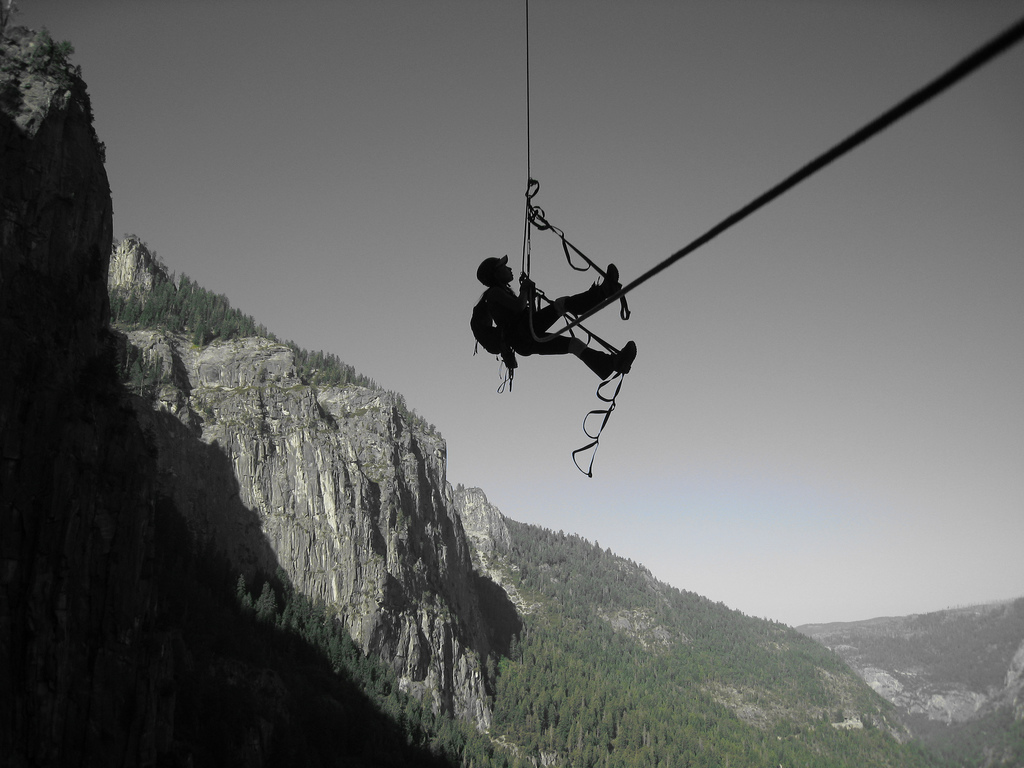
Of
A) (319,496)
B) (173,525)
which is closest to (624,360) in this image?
(173,525)

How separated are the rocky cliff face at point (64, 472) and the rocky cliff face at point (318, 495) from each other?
5495 centimetres

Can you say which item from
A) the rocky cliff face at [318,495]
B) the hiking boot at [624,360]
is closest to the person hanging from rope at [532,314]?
the hiking boot at [624,360]

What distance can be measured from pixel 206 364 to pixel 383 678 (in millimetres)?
57270

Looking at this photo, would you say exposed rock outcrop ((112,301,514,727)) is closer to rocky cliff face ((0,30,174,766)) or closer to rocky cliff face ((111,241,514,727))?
rocky cliff face ((111,241,514,727))

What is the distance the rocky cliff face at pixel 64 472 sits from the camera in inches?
1131

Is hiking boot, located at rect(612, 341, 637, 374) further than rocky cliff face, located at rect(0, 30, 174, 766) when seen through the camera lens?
No

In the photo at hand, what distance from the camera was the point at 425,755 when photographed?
257 ft

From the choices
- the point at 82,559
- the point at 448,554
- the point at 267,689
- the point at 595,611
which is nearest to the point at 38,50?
the point at 82,559

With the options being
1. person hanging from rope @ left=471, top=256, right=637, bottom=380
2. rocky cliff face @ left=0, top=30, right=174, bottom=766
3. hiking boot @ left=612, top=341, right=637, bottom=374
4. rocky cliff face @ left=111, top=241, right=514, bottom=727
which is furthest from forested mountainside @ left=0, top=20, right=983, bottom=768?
hiking boot @ left=612, top=341, right=637, bottom=374

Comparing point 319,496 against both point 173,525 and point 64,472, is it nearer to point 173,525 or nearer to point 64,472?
point 173,525

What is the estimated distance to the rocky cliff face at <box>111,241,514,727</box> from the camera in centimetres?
9238

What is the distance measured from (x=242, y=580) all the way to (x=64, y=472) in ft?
177

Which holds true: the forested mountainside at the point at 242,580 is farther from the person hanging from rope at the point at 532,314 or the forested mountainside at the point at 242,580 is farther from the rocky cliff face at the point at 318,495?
the person hanging from rope at the point at 532,314

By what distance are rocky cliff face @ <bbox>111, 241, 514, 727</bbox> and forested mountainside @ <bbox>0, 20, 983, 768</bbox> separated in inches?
14.6
